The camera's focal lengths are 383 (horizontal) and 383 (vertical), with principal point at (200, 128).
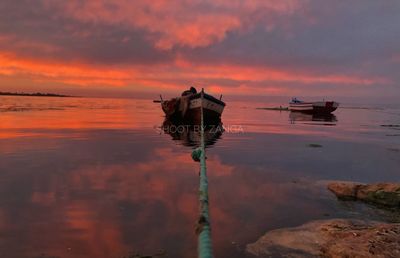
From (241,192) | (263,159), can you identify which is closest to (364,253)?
(241,192)

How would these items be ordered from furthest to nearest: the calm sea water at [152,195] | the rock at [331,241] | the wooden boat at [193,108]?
the wooden boat at [193,108] < the calm sea water at [152,195] < the rock at [331,241]

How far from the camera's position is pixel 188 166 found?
1398cm

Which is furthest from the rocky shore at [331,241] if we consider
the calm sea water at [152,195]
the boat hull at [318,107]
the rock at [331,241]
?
the boat hull at [318,107]

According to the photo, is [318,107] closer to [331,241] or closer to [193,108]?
[193,108]

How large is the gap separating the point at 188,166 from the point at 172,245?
24.5 ft

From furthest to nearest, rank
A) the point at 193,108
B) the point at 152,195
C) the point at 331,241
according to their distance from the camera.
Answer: the point at 193,108 → the point at 152,195 → the point at 331,241

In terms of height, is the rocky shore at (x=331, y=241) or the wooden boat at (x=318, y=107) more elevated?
the wooden boat at (x=318, y=107)

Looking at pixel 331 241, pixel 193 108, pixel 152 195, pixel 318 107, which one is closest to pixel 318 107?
pixel 318 107

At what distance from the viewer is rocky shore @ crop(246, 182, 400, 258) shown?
5.52 meters

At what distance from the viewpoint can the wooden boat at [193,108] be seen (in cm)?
3416

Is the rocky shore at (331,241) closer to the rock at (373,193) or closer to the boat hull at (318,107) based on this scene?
the rock at (373,193)

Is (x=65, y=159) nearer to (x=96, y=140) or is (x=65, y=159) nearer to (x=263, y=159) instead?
(x=96, y=140)

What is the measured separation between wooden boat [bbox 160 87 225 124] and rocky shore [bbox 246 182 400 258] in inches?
1011

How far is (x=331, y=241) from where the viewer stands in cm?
643
